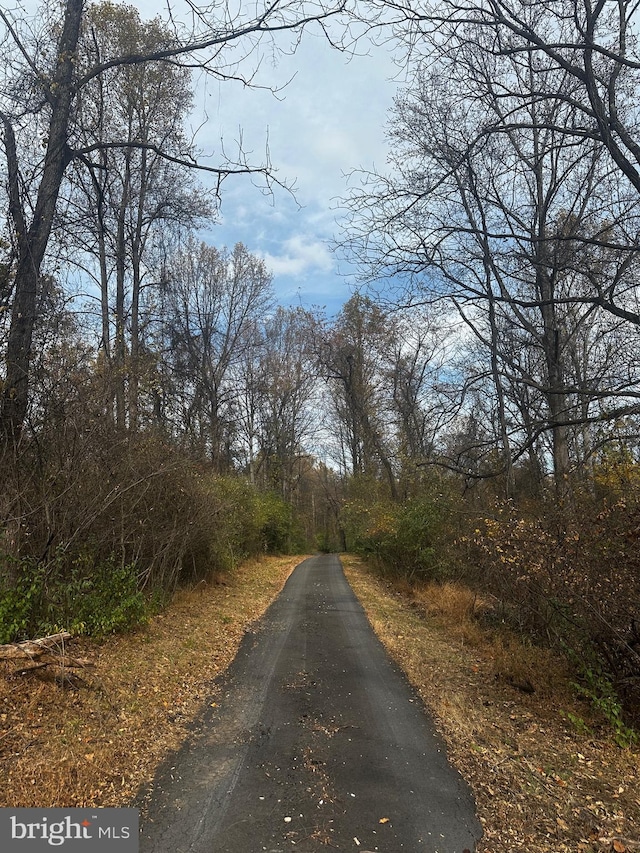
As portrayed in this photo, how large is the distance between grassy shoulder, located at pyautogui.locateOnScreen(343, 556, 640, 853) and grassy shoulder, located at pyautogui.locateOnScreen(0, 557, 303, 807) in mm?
2526

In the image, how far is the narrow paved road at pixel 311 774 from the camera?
305cm

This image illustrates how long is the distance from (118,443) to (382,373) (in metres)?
19.0

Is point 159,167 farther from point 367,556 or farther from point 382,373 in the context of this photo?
point 367,556

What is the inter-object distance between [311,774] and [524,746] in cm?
196

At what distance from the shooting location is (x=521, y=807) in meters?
3.42

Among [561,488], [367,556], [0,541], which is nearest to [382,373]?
[367,556]

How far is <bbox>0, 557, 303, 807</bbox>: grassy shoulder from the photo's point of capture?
3.38 m

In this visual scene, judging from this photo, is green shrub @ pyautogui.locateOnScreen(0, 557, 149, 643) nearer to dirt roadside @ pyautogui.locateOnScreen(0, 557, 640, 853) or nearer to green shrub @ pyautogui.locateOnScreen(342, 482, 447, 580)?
dirt roadside @ pyautogui.locateOnScreen(0, 557, 640, 853)

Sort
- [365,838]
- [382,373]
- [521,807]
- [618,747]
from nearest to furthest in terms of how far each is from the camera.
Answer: [365,838]
[521,807]
[618,747]
[382,373]

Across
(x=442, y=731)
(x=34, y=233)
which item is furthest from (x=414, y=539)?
(x=34, y=233)

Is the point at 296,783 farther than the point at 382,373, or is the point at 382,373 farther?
the point at 382,373

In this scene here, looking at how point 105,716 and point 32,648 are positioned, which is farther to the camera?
point 32,648

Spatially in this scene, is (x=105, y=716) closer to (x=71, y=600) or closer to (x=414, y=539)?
(x=71, y=600)

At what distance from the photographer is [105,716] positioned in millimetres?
4488
